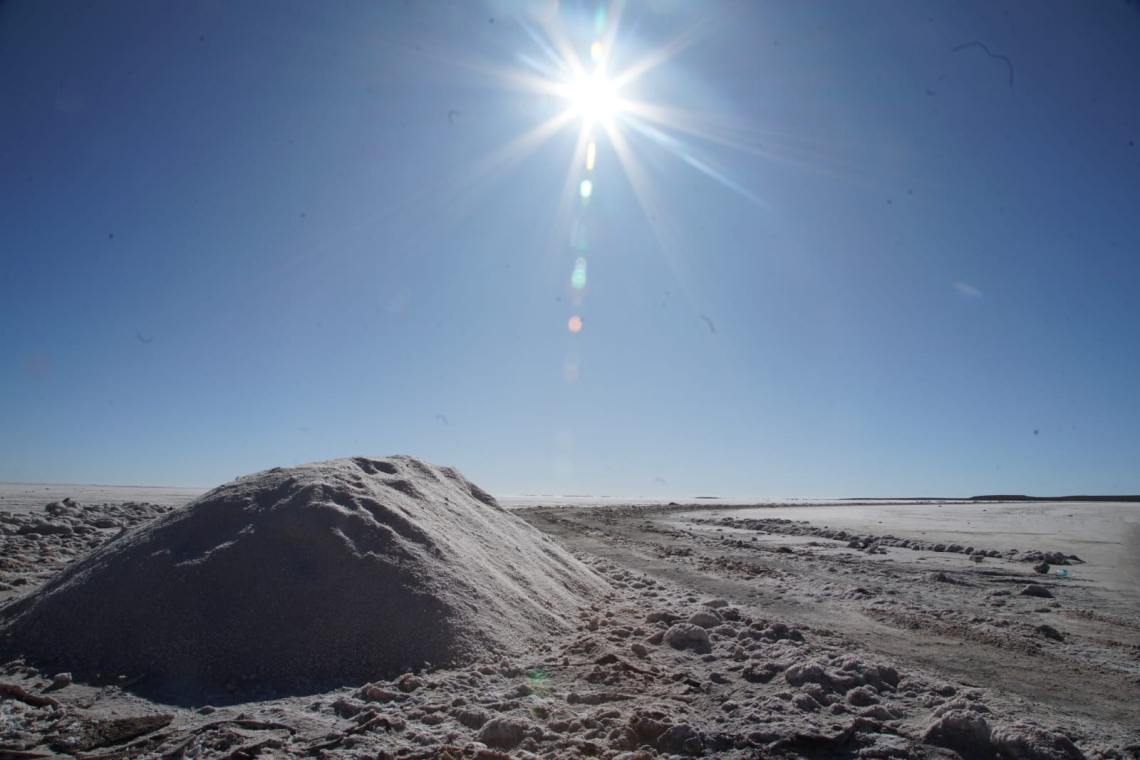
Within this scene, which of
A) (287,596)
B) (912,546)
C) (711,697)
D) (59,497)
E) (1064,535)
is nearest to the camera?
(711,697)

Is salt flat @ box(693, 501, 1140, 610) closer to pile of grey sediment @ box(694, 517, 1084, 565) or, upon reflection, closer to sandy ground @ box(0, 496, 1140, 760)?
pile of grey sediment @ box(694, 517, 1084, 565)

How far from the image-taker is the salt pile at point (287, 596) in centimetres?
360

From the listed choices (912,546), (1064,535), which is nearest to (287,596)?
(912,546)

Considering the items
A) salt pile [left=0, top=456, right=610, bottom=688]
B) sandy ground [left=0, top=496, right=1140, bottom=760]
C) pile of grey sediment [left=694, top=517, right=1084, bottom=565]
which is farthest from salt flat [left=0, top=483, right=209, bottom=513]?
pile of grey sediment [left=694, top=517, right=1084, bottom=565]

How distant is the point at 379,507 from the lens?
516 centimetres

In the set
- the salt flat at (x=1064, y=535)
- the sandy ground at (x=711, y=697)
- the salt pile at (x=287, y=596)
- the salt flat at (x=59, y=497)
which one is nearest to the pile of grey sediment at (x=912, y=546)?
the salt flat at (x=1064, y=535)

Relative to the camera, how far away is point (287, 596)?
157 inches

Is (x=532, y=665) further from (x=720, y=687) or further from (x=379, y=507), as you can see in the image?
(x=379, y=507)

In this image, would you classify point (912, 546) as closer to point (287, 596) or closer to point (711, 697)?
point (711, 697)

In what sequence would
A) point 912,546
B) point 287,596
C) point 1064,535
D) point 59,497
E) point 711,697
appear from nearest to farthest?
point 711,697 → point 287,596 → point 912,546 → point 1064,535 → point 59,497

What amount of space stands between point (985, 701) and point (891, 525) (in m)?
15.4

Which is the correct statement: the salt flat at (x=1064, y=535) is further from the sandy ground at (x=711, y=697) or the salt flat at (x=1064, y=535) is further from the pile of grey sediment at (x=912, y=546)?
the sandy ground at (x=711, y=697)

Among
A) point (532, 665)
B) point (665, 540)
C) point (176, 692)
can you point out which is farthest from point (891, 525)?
point (176, 692)

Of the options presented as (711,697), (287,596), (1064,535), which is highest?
(1064,535)
